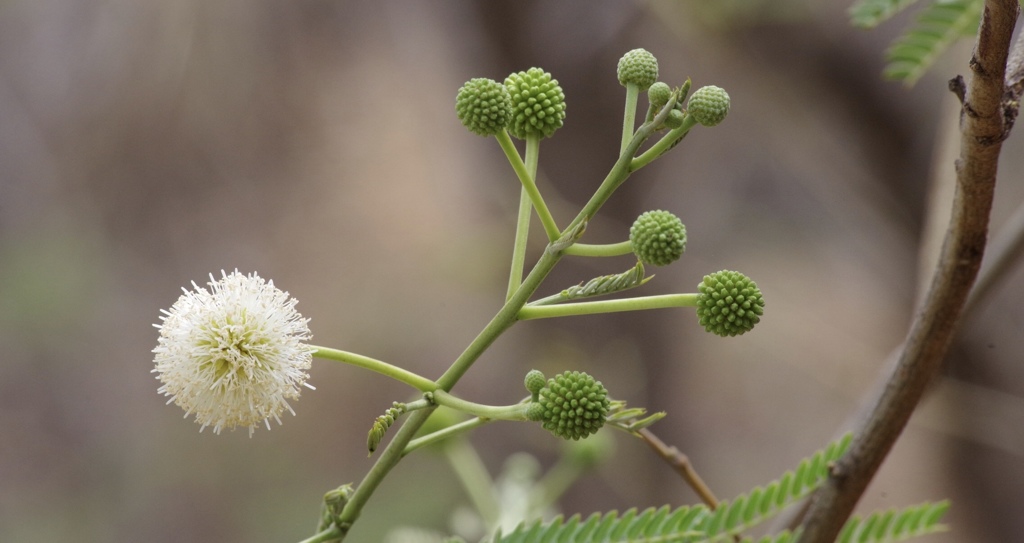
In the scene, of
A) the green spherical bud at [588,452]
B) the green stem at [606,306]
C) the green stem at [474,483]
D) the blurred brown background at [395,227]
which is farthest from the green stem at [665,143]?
the blurred brown background at [395,227]

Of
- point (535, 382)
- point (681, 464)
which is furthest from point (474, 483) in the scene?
point (535, 382)

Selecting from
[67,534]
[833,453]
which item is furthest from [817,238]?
[67,534]

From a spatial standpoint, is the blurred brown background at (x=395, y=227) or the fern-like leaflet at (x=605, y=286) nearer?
the fern-like leaflet at (x=605, y=286)

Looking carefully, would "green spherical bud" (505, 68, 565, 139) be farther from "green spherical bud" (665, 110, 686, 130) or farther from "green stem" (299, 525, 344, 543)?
"green stem" (299, 525, 344, 543)

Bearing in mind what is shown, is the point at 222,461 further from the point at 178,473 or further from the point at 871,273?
the point at 871,273

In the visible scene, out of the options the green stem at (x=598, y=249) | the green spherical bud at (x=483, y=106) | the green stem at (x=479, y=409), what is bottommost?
the green stem at (x=479, y=409)

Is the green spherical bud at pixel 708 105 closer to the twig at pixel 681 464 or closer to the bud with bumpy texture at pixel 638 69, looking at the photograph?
the bud with bumpy texture at pixel 638 69

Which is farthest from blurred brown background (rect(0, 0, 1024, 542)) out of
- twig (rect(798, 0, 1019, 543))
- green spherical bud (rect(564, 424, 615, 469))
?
twig (rect(798, 0, 1019, 543))

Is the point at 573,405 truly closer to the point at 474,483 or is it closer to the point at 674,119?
the point at 674,119
